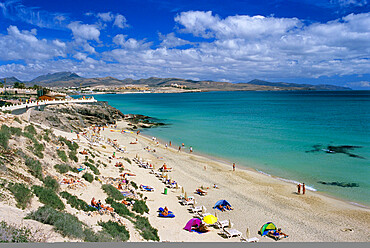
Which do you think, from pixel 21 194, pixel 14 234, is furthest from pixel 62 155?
pixel 14 234

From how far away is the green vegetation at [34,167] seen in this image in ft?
39.8

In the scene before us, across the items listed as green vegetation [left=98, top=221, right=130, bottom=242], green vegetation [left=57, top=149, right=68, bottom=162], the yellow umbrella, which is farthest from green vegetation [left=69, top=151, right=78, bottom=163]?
the yellow umbrella

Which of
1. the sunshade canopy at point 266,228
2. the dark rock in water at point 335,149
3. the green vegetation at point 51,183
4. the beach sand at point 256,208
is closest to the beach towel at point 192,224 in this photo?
the beach sand at point 256,208

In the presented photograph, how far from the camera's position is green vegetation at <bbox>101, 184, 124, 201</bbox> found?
1401 cm

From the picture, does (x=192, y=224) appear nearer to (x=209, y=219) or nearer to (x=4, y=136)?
(x=209, y=219)

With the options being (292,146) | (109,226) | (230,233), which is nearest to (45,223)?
(109,226)

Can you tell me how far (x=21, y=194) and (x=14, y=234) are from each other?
3787 millimetres

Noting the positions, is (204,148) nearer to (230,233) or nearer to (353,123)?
(230,233)

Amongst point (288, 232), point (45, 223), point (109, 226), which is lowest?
point (288, 232)

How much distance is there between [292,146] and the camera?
34719mm

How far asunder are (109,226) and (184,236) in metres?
4.14

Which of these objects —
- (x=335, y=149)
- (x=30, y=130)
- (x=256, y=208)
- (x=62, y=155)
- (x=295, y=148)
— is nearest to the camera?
(x=62, y=155)

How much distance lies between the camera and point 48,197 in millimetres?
10219

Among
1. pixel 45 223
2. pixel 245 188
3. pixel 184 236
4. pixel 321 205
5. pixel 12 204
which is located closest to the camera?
pixel 45 223
